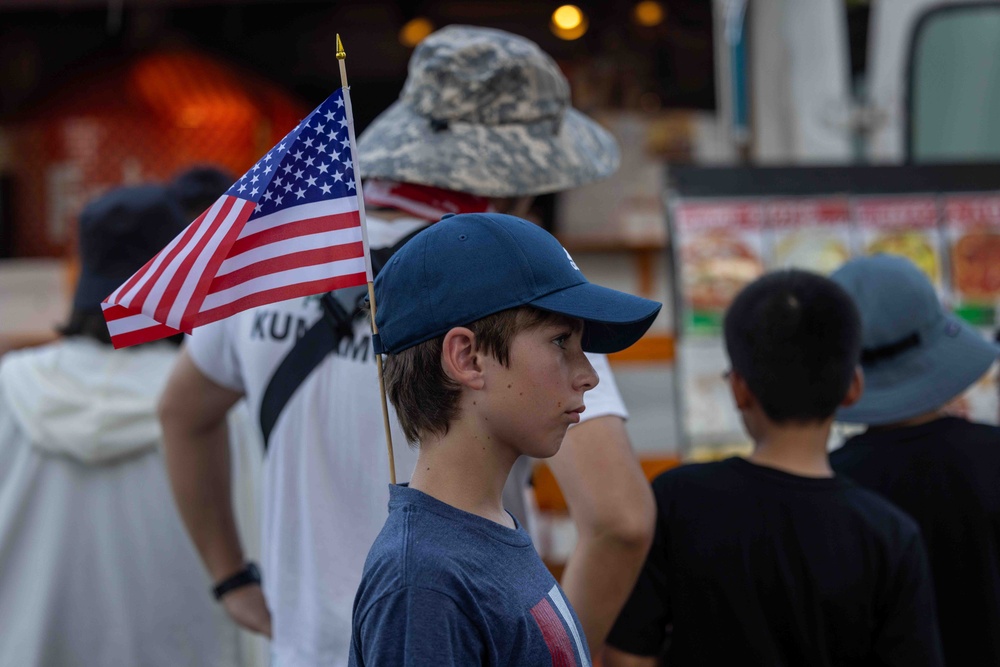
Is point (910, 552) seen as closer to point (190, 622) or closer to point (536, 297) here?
point (536, 297)

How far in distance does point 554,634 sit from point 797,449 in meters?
0.85

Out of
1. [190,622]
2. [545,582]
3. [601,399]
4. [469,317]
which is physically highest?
[469,317]

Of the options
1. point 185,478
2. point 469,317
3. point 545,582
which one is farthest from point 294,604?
point 469,317

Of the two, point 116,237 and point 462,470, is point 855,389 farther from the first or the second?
point 116,237

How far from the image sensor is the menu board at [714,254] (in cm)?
329

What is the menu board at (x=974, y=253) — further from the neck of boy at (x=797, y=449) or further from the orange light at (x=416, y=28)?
the orange light at (x=416, y=28)

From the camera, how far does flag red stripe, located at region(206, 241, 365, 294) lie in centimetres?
170

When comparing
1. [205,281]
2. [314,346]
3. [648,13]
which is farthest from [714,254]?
Result: [648,13]

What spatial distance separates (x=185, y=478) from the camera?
2.45m

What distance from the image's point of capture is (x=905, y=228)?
3.45 meters

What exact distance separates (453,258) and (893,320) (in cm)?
137

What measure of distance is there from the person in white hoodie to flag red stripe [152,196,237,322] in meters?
1.28

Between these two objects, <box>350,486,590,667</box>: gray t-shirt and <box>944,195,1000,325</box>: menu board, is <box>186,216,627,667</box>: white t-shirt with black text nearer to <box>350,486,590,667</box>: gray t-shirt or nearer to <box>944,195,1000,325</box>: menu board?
<box>350,486,590,667</box>: gray t-shirt

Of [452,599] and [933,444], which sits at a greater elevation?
[452,599]
